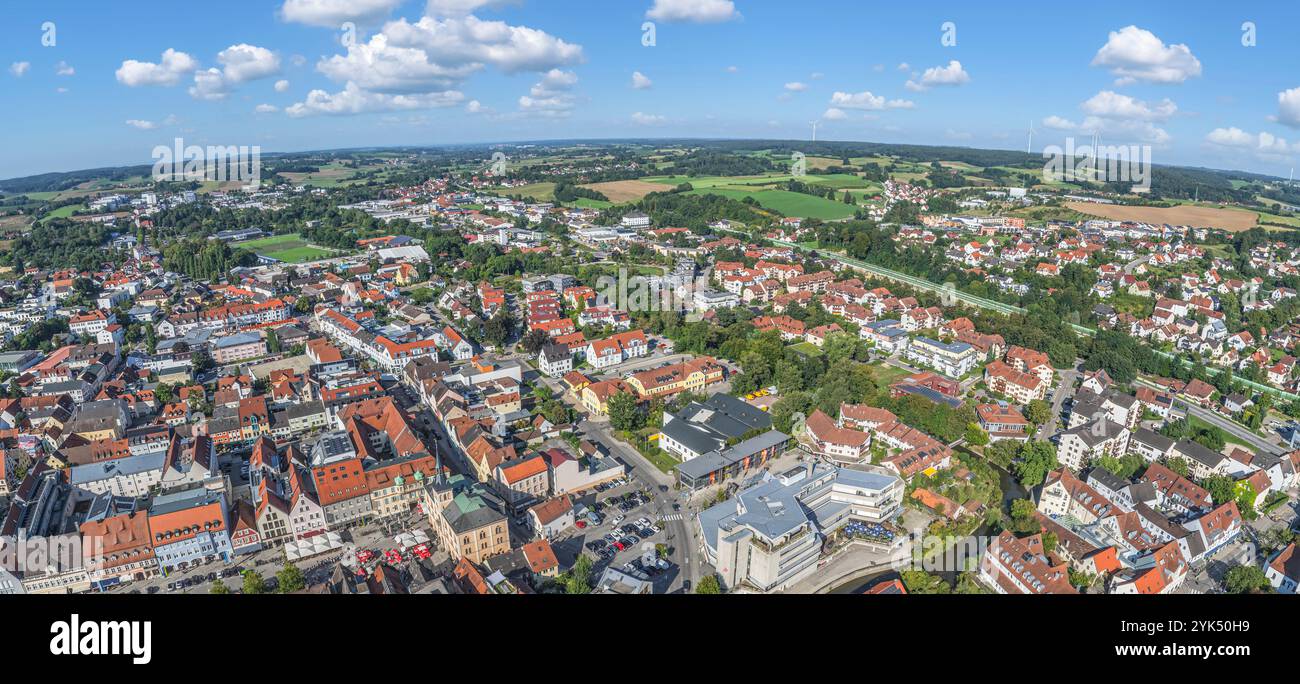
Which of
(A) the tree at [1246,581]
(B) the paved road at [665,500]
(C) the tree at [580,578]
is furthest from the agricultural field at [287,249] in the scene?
(A) the tree at [1246,581]

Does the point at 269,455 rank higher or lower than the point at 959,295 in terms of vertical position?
lower

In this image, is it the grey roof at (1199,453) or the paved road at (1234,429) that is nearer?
the grey roof at (1199,453)

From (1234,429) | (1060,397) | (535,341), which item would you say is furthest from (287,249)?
(1234,429)

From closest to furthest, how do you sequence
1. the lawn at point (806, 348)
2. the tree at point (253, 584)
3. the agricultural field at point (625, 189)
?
the tree at point (253, 584) → the lawn at point (806, 348) → the agricultural field at point (625, 189)

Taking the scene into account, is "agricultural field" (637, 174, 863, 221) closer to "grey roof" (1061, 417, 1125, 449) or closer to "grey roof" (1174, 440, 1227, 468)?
"grey roof" (1061, 417, 1125, 449)

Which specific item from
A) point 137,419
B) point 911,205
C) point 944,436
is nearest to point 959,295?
point 944,436

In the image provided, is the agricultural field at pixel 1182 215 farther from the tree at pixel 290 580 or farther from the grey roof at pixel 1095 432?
the tree at pixel 290 580

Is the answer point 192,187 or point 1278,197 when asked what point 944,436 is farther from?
point 192,187
